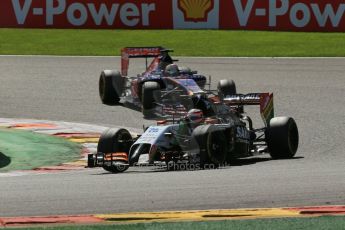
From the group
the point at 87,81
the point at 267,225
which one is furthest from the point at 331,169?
the point at 87,81

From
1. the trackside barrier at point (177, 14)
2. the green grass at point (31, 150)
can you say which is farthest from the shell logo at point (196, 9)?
the green grass at point (31, 150)

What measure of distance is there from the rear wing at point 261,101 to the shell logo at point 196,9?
19968 mm

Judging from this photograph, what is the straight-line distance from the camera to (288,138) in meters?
15.5

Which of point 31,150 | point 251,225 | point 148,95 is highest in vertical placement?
point 148,95

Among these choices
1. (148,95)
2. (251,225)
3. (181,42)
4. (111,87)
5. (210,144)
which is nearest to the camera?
(251,225)

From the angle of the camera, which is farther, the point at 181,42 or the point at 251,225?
the point at 181,42

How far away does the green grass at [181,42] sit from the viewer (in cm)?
3158

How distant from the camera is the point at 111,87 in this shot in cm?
2294

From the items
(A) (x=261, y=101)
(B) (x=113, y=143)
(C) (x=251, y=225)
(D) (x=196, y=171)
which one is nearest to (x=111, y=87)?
(A) (x=261, y=101)

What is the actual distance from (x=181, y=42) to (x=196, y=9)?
113 inches

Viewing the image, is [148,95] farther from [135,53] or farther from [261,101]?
[261,101]

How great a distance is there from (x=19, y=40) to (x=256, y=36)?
7.85m

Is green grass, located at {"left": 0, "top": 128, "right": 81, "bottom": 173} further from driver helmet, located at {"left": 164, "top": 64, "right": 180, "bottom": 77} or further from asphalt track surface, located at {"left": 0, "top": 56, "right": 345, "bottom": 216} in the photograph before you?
driver helmet, located at {"left": 164, "top": 64, "right": 180, "bottom": 77}

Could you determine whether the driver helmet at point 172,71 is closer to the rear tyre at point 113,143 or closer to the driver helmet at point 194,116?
the driver helmet at point 194,116
